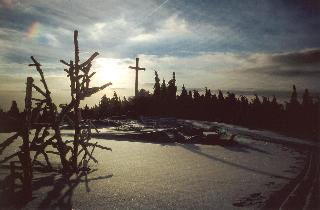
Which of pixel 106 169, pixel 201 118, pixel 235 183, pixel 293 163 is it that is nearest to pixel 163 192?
pixel 235 183

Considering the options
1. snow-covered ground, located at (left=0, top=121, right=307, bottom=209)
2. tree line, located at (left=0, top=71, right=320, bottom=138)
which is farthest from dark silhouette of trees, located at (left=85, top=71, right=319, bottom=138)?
snow-covered ground, located at (left=0, top=121, right=307, bottom=209)

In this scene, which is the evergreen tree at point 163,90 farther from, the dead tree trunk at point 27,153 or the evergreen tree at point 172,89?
the dead tree trunk at point 27,153

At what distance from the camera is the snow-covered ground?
835cm

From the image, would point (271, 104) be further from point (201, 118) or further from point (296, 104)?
point (201, 118)

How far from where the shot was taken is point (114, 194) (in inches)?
351

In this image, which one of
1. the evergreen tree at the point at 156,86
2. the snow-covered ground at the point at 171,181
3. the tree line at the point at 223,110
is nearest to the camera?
the snow-covered ground at the point at 171,181

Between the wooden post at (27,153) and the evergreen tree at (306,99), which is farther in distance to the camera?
the evergreen tree at (306,99)

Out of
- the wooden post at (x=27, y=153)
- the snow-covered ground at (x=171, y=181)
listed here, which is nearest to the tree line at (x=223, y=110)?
the snow-covered ground at (x=171, y=181)

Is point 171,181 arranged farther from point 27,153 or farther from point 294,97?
point 294,97

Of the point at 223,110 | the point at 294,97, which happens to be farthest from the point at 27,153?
the point at 294,97

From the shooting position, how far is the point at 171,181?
1055cm

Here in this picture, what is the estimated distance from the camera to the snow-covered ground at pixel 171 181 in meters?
8.35

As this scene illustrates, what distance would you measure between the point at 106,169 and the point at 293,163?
8.83 m

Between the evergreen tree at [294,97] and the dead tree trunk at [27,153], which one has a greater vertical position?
the evergreen tree at [294,97]
